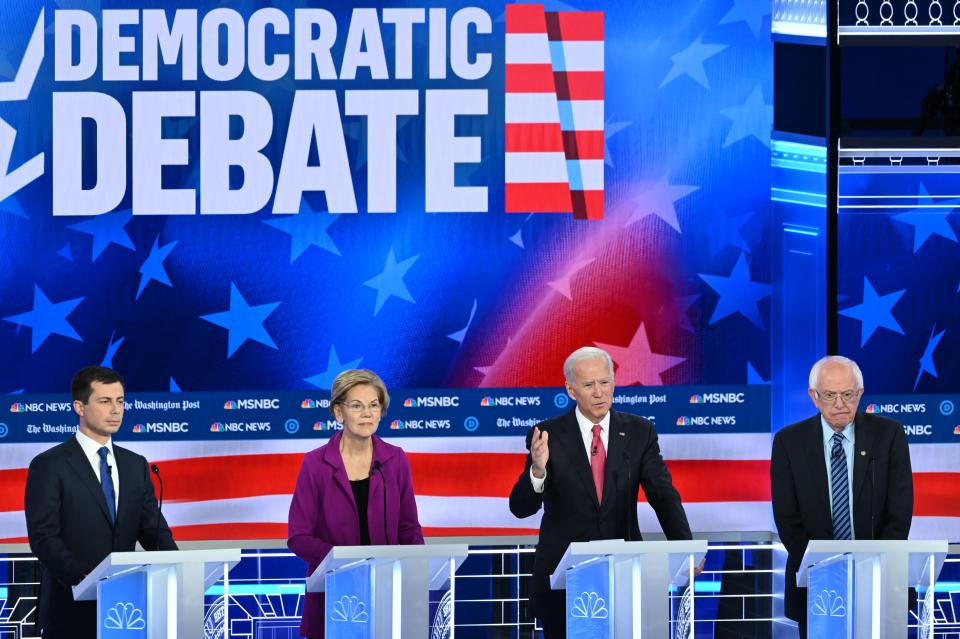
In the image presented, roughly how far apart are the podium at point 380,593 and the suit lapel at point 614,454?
0.99m

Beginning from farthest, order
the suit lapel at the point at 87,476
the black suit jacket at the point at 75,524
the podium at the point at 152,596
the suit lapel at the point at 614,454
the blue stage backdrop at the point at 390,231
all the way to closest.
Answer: the blue stage backdrop at the point at 390,231 < the suit lapel at the point at 614,454 < the suit lapel at the point at 87,476 < the black suit jacket at the point at 75,524 < the podium at the point at 152,596

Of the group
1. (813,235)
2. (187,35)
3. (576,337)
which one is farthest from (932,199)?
(187,35)

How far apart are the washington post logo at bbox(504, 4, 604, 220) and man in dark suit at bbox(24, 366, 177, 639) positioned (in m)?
2.48

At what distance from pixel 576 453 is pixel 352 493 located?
0.79 meters

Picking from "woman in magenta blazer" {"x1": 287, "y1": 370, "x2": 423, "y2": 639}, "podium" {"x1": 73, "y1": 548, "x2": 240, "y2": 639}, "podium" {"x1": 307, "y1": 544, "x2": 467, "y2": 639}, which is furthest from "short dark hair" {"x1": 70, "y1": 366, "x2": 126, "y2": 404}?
"podium" {"x1": 307, "y1": 544, "x2": 467, "y2": 639}

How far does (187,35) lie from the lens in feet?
22.5

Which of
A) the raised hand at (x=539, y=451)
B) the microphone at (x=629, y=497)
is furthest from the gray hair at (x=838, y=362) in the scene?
the raised hand at (x=539, y=451)

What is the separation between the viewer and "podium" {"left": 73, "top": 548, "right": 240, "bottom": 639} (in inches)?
166

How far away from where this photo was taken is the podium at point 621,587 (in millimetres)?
4285

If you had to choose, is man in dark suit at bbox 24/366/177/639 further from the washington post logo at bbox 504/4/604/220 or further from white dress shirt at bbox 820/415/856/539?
the washington post logo at bbox 504/4/604/220

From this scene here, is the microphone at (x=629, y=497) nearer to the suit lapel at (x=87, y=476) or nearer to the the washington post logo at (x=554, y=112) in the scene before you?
the suit lapel at (x=87, y=476)

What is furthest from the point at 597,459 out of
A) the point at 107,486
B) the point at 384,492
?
the point at 107,486

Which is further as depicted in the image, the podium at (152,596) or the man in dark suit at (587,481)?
the man in dark suit at (587,481)

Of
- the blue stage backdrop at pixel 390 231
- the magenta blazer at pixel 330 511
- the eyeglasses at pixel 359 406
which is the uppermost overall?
the blue stage backdrop at pixel 390 231
